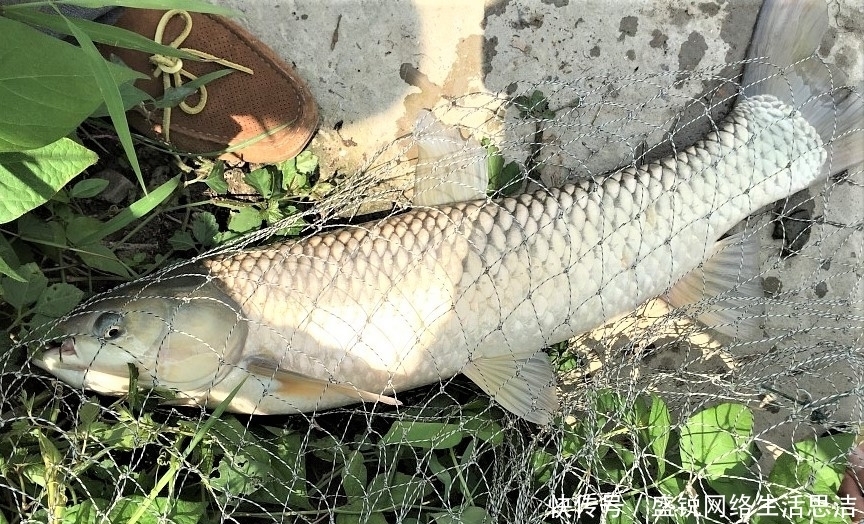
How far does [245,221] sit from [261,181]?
125 millimetres

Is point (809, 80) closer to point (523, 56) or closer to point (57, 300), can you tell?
point (523, 56)

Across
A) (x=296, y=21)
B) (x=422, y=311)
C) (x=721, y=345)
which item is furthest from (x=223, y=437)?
(x=721, y=345)

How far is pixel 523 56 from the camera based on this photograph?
1.99 metres

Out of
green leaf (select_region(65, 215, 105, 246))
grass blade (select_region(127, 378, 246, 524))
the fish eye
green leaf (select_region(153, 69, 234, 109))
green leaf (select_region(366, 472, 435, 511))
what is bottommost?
green leaf (select_region(366, 472, 435, 511))

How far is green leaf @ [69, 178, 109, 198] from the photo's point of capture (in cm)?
165

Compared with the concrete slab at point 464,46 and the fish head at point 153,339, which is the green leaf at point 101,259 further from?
the concrete slab at point 464,46

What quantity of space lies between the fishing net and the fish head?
0.06m

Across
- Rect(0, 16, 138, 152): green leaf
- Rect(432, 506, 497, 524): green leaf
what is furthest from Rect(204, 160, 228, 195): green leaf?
Rect(432, 506, 497, 524): green leaf

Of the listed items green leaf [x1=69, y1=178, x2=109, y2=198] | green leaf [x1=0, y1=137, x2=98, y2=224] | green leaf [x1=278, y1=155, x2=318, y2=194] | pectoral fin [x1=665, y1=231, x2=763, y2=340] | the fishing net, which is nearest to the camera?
green leaf [x1=0, y1=137, x2=98, y2=224]

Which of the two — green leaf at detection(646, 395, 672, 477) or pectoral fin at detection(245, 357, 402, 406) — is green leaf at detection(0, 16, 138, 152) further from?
green leaf at detection(646, 395, 672, 477)

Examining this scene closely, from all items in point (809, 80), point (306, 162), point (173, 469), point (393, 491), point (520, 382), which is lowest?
point (393, 491)

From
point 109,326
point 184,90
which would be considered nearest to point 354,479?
point 109,326

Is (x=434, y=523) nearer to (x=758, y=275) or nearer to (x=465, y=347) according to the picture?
(x=465, y=347)

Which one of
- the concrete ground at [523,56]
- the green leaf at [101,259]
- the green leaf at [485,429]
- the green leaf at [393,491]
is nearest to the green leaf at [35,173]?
the green leaf at [101,259]
